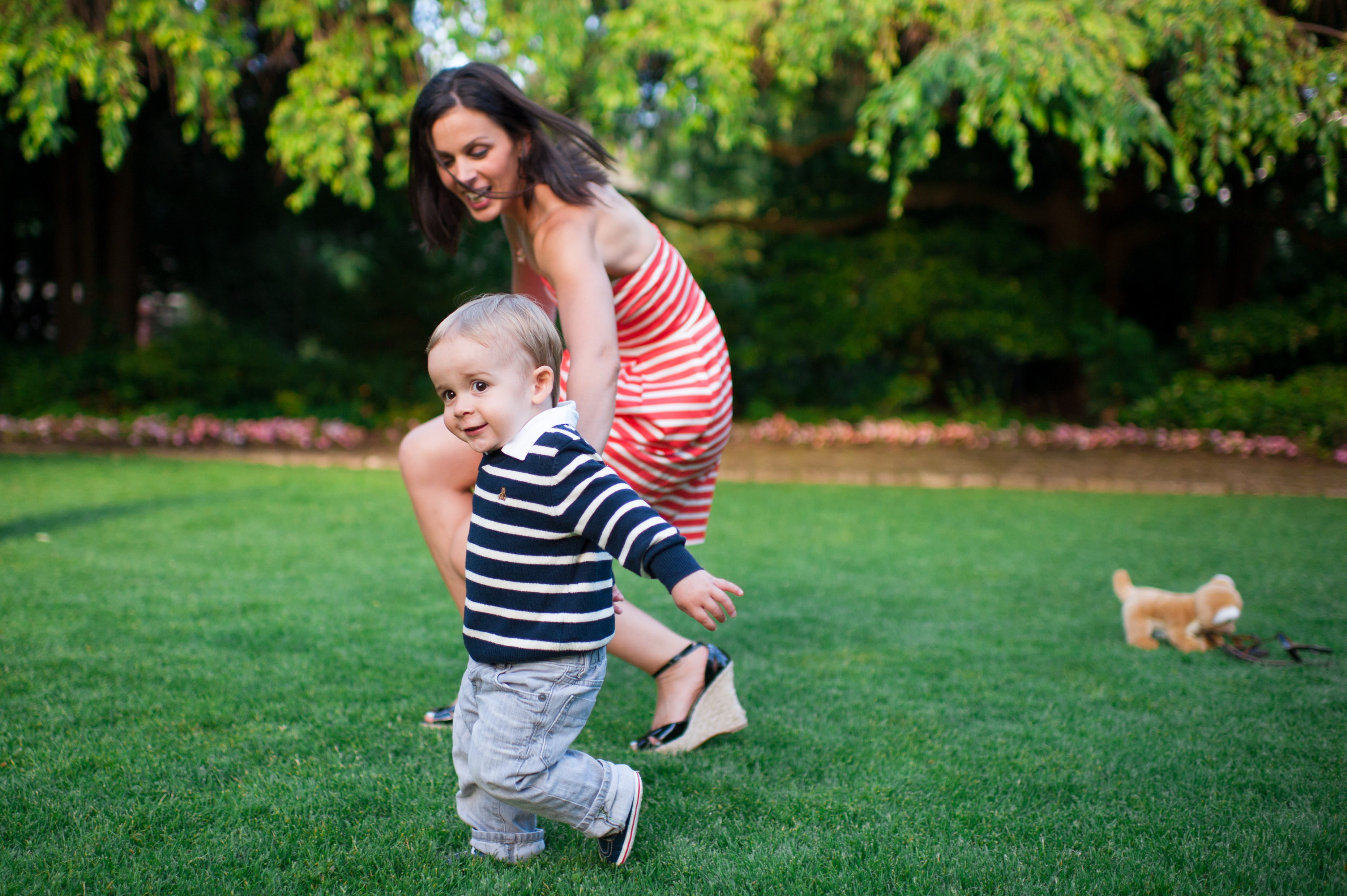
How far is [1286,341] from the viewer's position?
9039mm

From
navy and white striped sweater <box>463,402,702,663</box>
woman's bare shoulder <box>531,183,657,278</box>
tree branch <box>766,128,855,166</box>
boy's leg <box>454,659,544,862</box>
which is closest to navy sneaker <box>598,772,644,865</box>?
boy's leg <box>454,659,544,862</box>

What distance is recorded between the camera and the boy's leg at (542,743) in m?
1.60

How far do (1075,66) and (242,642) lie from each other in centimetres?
616

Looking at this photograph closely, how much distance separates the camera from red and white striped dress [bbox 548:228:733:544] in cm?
214

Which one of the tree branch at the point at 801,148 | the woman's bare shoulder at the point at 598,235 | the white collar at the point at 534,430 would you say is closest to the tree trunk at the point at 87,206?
the tree branch at the point at 801,148

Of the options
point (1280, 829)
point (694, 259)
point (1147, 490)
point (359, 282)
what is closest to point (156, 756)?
point (1280, 829)

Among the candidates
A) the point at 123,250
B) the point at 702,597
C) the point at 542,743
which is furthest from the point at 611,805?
the point at 123,250

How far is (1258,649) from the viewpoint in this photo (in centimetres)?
308

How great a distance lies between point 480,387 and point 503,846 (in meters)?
0.90

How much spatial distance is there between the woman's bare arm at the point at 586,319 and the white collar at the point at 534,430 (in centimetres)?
14

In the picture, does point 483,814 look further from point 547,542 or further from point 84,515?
point 84,515

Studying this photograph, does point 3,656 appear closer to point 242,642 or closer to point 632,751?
point 242,642

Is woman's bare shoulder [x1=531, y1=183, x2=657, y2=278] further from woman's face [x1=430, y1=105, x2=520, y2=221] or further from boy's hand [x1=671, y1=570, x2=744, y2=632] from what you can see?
boy's hand [x1=671, y1=570, x2=744, y2=632]

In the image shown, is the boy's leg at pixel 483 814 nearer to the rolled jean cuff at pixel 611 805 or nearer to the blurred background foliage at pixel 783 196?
the rolled jean cuff at pixel 611 805
